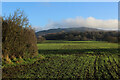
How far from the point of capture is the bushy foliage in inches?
382

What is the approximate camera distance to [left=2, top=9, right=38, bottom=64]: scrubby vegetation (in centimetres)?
970

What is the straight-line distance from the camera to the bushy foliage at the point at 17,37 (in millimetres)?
9703

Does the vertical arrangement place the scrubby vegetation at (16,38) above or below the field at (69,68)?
above

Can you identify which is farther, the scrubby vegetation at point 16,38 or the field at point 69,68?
the scrubby vegetation at point 16,38

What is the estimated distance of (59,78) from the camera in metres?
6.77

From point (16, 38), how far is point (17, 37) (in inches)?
6.9

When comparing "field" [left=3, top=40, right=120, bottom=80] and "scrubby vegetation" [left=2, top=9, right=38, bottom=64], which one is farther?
"scrubby vegetation" [left=2, top=9, right=38, bottom=64]

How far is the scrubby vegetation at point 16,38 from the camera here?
9695mm

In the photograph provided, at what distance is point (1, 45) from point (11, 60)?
1.69 metres

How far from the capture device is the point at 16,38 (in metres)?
10.3

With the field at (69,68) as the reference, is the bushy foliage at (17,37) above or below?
above

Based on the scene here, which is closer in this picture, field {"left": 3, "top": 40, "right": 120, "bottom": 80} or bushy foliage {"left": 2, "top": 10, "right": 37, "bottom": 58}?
field {"left": 3, "top": 40, "right": 120, "bottom": 80}

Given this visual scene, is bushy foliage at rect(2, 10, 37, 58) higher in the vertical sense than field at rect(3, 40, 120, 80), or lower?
higher

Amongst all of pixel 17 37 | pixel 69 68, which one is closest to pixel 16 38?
pixel 17 37
